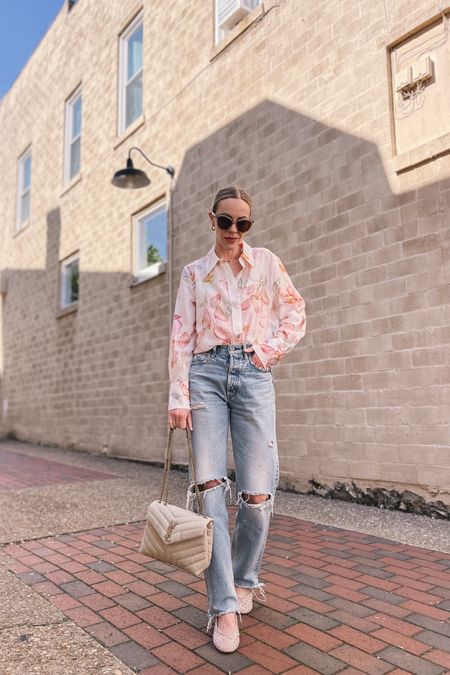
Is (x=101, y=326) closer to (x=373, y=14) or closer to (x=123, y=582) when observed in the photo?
(x=373, y=14)

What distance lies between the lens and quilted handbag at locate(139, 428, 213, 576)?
6.94 feet

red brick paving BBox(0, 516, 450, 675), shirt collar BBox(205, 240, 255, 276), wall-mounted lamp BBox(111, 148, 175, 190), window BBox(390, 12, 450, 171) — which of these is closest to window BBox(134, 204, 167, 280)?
wall-mounted lamp BBox(111, 148, 175, 190)

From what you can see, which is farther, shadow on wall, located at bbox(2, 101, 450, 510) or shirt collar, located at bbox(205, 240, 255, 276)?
shadow on wall, located at bbox(2, 101, 450, 510)

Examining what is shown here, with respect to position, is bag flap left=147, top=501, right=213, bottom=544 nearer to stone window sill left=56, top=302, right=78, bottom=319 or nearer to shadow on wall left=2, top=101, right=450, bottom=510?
shadow on wall left=2, top=101, right=450, bottom=510

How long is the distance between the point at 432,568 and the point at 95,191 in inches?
362

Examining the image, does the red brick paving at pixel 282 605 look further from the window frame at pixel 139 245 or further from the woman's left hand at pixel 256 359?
the window frame at pixel 139 245

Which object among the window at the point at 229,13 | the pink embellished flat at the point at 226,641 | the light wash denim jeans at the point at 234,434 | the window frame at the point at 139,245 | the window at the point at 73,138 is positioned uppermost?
the window at the point at 73,138

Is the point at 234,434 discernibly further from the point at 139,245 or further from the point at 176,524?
the point at 139,245

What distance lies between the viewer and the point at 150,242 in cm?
902

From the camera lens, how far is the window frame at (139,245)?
8297 mm

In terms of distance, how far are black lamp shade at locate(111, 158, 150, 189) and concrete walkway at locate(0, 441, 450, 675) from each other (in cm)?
464

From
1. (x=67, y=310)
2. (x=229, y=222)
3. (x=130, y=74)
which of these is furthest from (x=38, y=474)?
(x=130, y=74)

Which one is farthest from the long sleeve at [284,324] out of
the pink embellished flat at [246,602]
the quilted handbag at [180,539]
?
the pink embellished flat at [246,602]

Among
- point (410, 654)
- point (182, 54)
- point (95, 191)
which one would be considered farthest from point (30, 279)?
point (410, 654)
